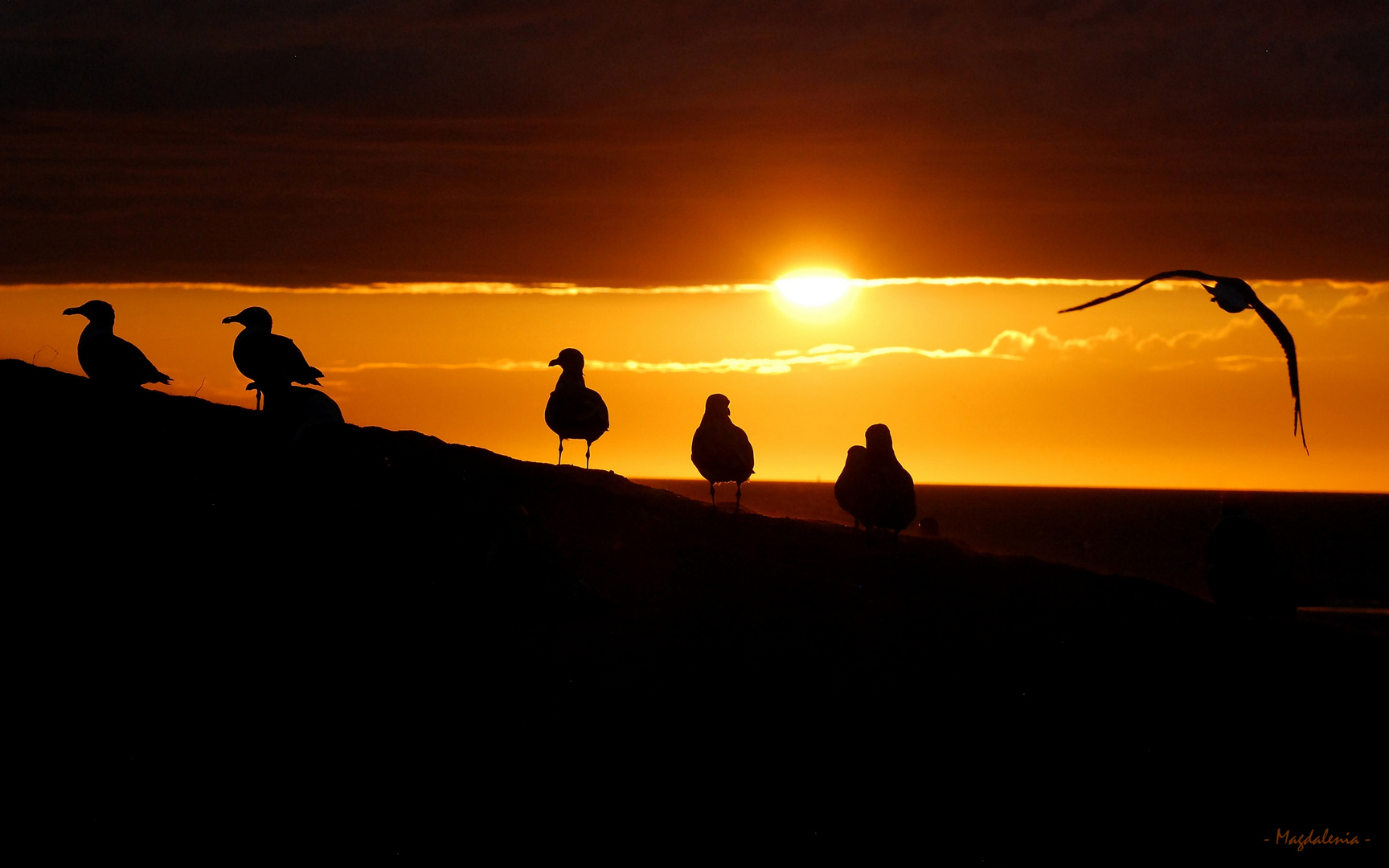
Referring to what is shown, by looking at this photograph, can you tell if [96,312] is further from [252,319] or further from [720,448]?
[720,448]

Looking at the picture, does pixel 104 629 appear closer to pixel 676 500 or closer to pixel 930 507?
pixel 676 500

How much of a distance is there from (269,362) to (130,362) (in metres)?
1.73

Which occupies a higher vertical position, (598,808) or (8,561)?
(8,561)

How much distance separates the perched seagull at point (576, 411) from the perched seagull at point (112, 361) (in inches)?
280

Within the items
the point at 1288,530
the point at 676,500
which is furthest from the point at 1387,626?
the point at 1288,530

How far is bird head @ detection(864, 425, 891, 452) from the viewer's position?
2241cm

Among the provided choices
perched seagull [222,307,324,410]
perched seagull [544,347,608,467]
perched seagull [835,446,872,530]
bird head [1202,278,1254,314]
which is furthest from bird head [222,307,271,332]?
bird head [1202,278,1254,314]

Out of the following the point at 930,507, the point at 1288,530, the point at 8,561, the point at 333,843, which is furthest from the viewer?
the point at 930,507

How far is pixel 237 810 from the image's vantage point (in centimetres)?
1102

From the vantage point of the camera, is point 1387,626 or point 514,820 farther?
point 1387,626

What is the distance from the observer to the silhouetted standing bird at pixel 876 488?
20500 mm

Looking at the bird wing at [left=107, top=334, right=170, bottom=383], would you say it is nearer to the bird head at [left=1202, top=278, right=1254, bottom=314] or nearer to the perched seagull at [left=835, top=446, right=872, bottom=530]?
the perched seagull at [left=835, top=446, right=872, bottom=530]

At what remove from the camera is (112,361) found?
59.2ft

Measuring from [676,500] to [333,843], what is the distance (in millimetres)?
10335
